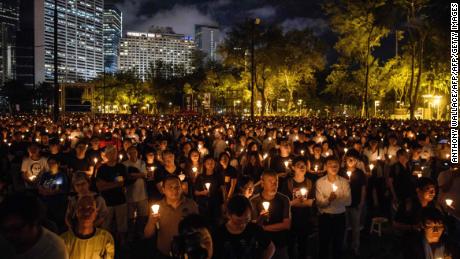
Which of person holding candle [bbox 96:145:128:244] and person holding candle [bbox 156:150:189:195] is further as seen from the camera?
person holding candle [bbox 156:150:189:195]

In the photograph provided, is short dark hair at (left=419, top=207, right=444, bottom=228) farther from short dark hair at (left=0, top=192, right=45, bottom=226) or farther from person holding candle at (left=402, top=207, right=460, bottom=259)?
short dark hair at (left=0, top=192, right=45, bottom=226)

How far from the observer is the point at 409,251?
405 cm

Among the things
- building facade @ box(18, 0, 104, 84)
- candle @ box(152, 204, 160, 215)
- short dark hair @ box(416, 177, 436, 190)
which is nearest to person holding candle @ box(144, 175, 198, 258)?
candle @ box(152, 204, 160, 215)

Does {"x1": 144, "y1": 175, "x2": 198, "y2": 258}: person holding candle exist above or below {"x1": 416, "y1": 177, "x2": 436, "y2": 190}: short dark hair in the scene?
below

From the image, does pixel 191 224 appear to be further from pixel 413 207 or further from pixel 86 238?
pixel 413 207

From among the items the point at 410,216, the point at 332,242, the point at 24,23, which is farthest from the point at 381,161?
the point at 24,23

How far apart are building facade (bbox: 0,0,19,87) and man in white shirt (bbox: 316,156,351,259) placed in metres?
143

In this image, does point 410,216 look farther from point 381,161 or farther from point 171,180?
point 381,161

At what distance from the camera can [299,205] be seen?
607cm

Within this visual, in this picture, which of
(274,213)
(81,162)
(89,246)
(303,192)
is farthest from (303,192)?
(81,162)

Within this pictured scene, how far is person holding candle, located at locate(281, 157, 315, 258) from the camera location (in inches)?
240

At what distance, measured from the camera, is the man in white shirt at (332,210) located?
6.10 m

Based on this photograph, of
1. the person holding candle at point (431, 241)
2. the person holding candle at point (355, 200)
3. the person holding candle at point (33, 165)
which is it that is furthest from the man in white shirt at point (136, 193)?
the person holding candle at point (431, 241)

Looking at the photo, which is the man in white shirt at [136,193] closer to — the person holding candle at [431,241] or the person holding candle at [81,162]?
the person holding candle at [81,162]
